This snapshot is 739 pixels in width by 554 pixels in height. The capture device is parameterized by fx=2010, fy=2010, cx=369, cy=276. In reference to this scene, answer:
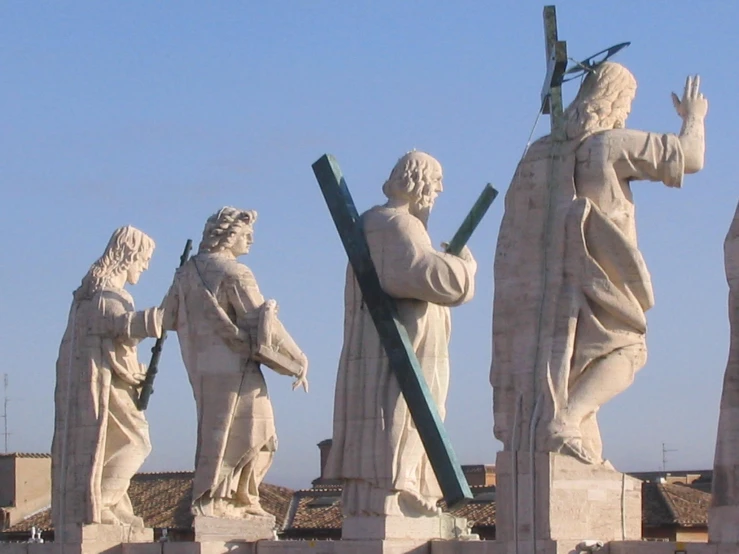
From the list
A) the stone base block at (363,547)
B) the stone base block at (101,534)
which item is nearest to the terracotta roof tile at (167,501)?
the stone base block at (101,534)

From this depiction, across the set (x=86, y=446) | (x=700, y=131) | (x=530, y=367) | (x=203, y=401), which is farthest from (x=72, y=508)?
(x=700, y=131)

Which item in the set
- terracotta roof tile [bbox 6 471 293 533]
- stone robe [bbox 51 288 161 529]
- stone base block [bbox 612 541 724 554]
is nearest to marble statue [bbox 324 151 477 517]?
stone base block [bbox 612 541 724 554]

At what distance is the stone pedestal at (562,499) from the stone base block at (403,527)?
205 centimetres

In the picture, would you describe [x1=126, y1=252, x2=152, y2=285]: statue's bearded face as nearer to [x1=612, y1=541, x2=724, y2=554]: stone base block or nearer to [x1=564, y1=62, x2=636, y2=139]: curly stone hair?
[x1=564, y1=62, x2=636, y2=139]: curly stone hair

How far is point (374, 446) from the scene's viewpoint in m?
18.7

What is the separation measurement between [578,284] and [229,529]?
5576 mm

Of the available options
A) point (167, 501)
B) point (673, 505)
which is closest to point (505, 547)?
point (673, 505)

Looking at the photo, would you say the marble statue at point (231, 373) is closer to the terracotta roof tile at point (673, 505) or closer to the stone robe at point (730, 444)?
the stone robe at point (730, 444)

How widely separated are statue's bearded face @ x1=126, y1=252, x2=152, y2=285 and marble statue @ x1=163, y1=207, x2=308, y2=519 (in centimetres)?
212

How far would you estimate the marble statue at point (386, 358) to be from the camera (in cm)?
1853

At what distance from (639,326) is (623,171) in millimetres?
1302

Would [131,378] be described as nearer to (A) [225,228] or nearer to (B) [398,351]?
(A) [225,228]

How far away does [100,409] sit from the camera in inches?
886

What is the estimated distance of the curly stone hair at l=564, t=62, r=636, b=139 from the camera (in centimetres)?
1691
